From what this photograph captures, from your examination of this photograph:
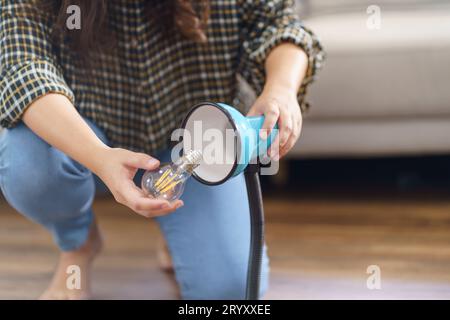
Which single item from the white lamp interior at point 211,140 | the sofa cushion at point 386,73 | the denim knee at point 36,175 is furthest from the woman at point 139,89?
the sofa cushion at point 386,73

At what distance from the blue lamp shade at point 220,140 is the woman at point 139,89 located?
0.33 feet

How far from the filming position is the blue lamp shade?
2.08 ft

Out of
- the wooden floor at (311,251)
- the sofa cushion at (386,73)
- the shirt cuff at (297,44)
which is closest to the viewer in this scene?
the shirt cuff at (297,44)

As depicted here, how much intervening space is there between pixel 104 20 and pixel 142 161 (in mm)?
305

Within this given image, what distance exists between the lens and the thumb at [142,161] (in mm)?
626

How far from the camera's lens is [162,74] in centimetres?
93

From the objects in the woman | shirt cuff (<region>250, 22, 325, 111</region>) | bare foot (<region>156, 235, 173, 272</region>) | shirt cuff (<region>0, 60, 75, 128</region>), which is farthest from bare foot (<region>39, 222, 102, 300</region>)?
shirt cuff (<region>250, 22, 325, 111</region>)

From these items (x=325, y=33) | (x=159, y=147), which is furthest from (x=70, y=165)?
(x=325, y=33)

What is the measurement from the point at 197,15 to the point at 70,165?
28cm

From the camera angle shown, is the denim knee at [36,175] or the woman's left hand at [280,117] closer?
the woman's left hand at [280,117]

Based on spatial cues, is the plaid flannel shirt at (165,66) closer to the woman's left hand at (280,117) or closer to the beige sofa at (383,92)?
the woman's left hand at (280,117)

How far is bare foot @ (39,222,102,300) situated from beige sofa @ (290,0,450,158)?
62cm

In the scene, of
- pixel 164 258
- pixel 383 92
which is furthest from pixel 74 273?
pixel 383 92

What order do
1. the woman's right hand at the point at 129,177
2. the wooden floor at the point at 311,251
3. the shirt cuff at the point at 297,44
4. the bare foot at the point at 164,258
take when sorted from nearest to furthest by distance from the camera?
the woman's right hand at the point at 129,177
the shirt cuff at the point at 297,44
the wooden floor at the point at 311,251
the bare foot at the point at 164,258
